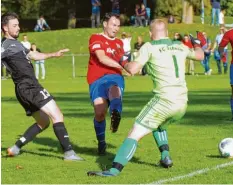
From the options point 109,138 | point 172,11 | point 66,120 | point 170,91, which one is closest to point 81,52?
point 172,11

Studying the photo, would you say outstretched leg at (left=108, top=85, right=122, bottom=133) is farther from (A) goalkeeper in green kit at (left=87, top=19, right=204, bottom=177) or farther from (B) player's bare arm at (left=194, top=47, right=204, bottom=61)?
(B) player's bare arm at (left=194, top=47, right=204, bottom=61)

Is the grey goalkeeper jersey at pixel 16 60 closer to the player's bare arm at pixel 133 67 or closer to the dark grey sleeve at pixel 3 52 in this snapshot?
the dark grey sleeve at pixel 3 52

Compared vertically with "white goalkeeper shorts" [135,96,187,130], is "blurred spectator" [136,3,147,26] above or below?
below

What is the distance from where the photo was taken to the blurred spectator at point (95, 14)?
169 ft

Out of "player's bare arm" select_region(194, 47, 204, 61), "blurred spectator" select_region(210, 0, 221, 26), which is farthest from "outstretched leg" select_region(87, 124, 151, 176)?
"blurred spectator" select_region(210, 0, 221, 26)

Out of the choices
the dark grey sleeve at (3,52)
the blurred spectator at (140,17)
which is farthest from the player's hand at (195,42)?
the blurred spectator at (140,17)

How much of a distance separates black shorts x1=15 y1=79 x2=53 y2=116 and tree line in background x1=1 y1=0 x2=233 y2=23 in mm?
44513

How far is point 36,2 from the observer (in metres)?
63.2

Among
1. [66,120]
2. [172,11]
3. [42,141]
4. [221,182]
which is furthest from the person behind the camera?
[172,11]

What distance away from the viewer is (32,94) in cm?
1119

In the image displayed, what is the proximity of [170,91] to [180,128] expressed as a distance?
5.75m

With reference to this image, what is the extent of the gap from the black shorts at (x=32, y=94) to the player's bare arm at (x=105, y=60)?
0.90m

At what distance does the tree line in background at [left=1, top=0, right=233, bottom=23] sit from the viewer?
56.5 m

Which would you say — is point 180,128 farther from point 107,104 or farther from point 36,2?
point 36,2
